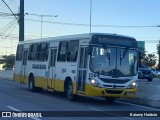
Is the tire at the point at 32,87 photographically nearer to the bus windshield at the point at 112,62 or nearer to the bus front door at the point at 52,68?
the bus front door at the point at 52,68

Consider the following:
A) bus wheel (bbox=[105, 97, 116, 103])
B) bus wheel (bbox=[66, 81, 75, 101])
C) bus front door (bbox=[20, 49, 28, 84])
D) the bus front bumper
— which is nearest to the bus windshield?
the bus front bumper

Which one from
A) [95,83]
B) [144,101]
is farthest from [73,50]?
[144,101]

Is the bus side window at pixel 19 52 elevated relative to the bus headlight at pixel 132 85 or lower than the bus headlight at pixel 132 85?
elevated

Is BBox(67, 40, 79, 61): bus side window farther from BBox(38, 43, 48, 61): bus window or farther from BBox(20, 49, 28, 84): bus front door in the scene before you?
BBox(20, 49, 28, 84): bus front door

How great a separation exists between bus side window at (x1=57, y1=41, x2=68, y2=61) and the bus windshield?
287cm

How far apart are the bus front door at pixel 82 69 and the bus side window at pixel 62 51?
1.93 meters

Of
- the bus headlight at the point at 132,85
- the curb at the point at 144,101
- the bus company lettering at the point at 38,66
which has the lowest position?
the curb at the point at 144,101

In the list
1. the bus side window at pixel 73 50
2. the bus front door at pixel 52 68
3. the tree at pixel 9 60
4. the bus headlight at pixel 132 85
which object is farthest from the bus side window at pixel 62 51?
the tree at pixel 9 60

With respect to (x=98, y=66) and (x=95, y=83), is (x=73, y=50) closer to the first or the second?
(x=98, y=66)

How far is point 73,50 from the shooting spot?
2073 cm

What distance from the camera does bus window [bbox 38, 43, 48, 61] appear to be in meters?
24.4

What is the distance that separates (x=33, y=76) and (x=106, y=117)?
12.5m

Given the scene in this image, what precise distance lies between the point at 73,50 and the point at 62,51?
1.41 meters

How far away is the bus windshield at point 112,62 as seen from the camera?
19.0m
